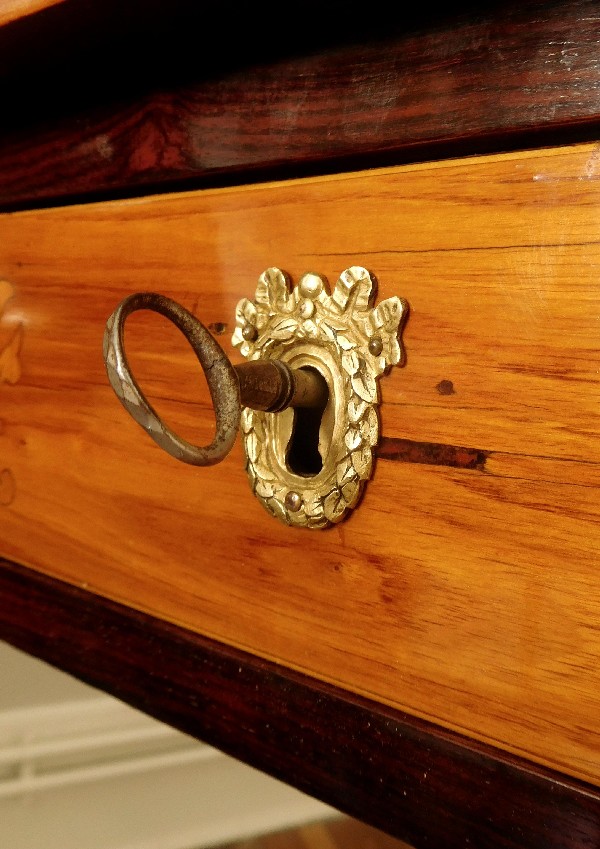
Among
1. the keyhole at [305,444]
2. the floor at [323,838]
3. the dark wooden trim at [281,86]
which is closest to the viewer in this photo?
the dark wooden trim at [281,86]

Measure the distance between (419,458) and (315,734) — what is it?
0.16 m

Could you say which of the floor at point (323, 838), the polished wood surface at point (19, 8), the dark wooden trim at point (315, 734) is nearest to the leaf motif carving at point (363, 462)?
the dark wooden trim at point (315, 734)

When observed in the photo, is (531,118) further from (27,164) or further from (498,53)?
(27,164)

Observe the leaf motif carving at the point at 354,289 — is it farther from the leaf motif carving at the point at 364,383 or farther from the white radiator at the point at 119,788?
the white radiator at the point at 119,788

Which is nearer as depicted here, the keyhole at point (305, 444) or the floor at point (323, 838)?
the keyhole at point (305, 444)

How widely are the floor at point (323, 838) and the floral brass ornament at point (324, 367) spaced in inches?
19.4

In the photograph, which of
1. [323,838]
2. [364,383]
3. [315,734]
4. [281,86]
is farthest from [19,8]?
[323,838]

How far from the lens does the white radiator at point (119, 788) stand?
2.72ft

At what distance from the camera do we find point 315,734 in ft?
1.36

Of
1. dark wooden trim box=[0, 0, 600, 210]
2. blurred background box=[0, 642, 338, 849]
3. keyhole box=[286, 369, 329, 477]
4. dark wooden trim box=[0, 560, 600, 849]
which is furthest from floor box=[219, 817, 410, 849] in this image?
dark wooden trim box=[0, 0, 600, 210]

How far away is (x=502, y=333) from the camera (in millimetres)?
333

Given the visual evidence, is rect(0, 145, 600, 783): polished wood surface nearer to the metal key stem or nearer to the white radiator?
the metal key stem

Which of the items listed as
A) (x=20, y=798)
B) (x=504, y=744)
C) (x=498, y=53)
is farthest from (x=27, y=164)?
(x=20, y=798)

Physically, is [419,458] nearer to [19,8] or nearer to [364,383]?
[364,383]
